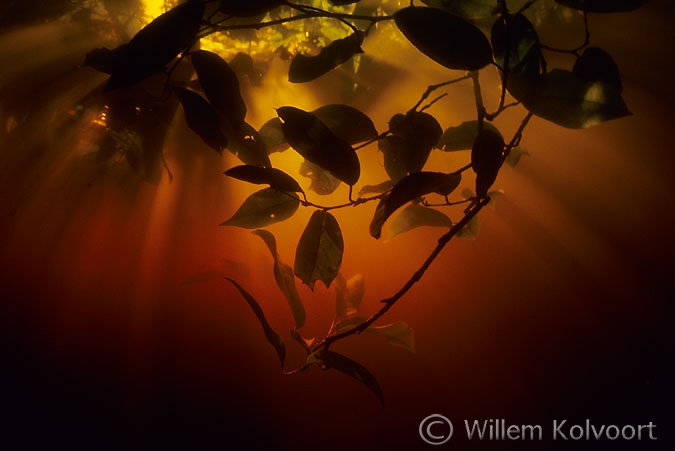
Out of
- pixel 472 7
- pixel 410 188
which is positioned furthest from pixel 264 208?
pixel 472 7

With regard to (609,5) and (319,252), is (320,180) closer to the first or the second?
(319,252)

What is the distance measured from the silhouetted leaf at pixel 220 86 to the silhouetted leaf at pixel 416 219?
0.76 ft

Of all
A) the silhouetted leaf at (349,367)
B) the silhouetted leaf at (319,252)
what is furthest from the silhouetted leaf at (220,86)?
the silhouetted leaf at (349,367)

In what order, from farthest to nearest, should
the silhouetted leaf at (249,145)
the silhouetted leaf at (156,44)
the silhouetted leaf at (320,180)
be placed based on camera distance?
the silhouetted leaf at (320,180)
the silhouetted leaf at (249,145)
the silhouetted leaf at (156,44)

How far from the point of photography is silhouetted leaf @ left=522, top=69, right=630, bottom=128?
293 mm

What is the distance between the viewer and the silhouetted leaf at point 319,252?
41cm

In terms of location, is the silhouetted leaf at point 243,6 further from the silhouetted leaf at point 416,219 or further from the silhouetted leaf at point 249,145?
the silhouetted leaf at point 416,219

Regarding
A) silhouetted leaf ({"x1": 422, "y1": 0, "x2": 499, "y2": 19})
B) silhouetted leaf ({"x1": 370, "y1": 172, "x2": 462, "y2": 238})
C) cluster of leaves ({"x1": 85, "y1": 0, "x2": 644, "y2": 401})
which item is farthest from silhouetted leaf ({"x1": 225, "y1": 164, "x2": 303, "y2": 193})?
silhouetted leaf ({"x1": 422, "y1": 0, "x2": 499, "y2": 19})

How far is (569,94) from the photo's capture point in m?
0.31

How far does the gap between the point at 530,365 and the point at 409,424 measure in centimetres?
23

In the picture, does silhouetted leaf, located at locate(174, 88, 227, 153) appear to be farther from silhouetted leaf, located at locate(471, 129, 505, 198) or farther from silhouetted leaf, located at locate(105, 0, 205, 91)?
silhouetted leaf, located at locate(471, 129, 505, 198)

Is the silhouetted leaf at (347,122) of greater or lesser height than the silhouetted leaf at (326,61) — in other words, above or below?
below

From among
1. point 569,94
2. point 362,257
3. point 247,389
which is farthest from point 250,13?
point 247,389

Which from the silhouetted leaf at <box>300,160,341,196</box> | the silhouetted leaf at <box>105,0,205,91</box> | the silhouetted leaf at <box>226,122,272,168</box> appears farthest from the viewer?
the silhouetted leaf at <box>300,160,341,196</box>
